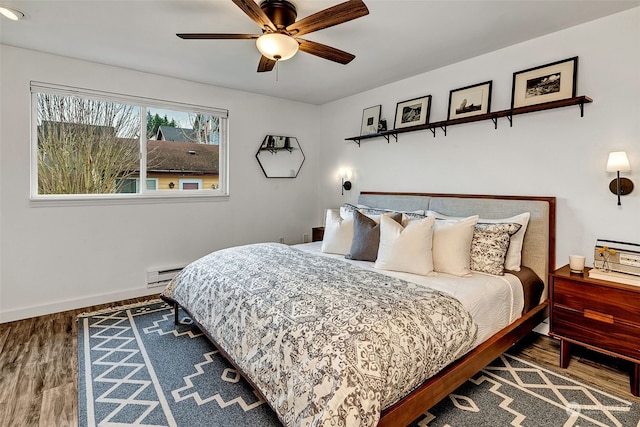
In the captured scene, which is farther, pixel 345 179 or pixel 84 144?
pixel 345 179

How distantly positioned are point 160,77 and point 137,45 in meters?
0.82

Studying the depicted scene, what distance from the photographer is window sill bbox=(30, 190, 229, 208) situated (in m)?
3.15

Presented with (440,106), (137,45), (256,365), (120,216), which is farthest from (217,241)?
(440,106)

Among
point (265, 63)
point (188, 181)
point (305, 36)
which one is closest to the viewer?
point (265, 63)

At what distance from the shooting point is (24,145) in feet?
Answer: 9.87

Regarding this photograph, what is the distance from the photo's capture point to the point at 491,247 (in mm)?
2482

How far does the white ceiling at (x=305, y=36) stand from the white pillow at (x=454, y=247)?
5.03 feet

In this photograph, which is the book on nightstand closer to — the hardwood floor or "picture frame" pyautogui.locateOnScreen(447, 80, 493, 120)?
the hardwood floor

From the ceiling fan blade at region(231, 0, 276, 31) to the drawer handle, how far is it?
276cm

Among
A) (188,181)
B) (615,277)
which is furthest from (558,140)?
(188,181)

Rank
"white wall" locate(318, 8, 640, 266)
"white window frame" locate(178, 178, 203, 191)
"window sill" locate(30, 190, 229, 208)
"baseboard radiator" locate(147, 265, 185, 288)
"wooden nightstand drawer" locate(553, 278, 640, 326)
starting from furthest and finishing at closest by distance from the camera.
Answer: "white window frame" locate(178, 178, 203, 191) < "baseboard radiator" locate(147, 265, 185, 288) < "window sill" locate(30, 190, 229, 208) < "white wall" locate(318, 8, 640, 266) < "wooden nightstand drawer" locate(553, 278, 640, 326)

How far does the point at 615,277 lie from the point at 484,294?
0.84 meters

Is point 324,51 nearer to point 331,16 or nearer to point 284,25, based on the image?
point 284,25

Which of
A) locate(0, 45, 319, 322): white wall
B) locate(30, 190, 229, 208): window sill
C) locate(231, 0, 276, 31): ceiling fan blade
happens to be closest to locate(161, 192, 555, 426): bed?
locate(0, 45, 319, 322): white wall
